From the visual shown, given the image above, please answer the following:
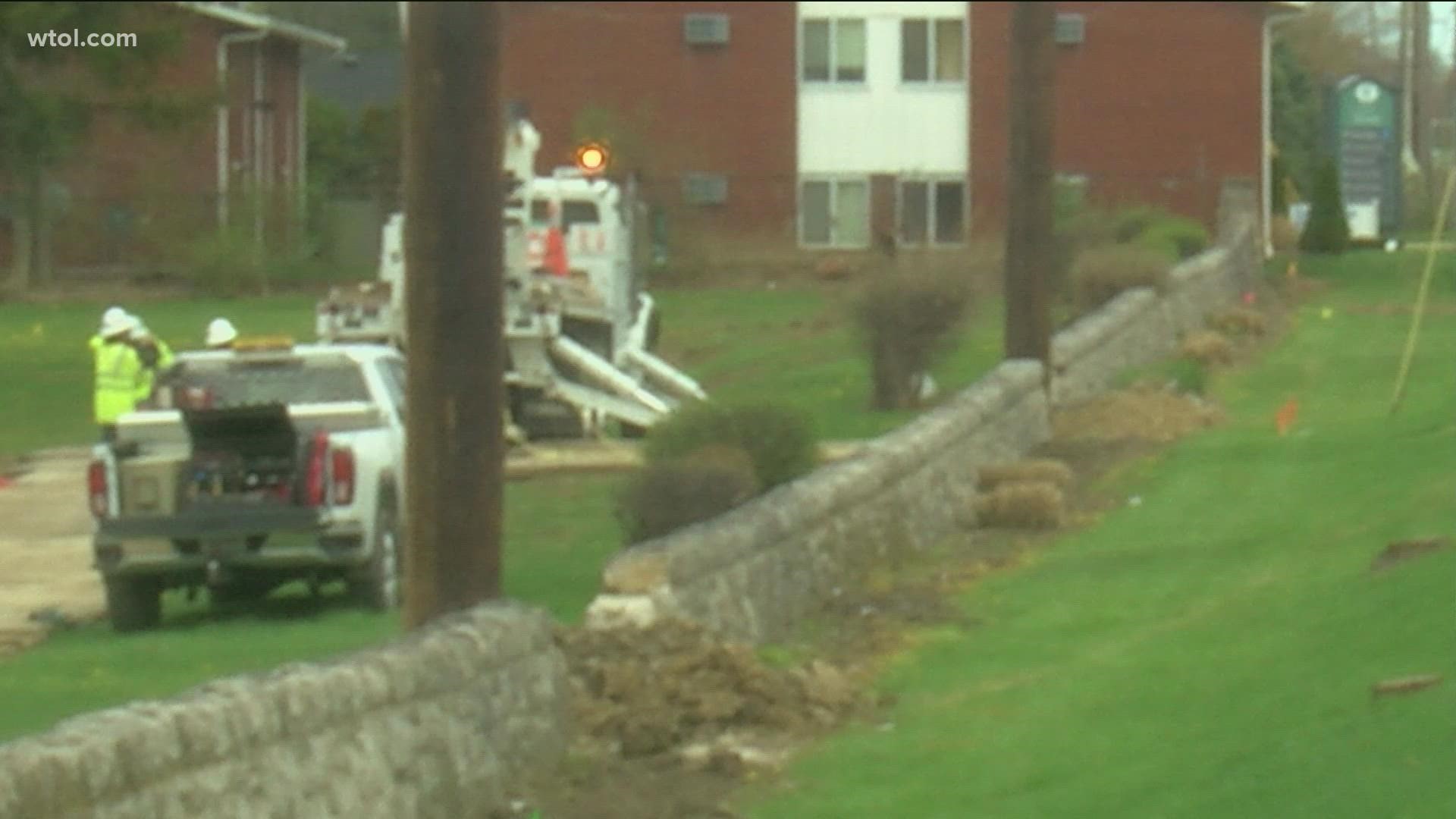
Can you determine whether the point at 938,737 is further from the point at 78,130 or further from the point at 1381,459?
the point at 1381,459

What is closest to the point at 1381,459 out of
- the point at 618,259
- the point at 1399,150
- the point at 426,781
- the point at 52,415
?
the point at 618,259

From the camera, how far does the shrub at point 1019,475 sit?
23.0m

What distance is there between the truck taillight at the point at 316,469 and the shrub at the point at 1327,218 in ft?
111

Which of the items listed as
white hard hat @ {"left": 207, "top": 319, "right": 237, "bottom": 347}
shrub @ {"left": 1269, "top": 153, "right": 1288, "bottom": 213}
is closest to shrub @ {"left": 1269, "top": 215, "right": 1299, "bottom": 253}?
shrub @ {"left": 1269, "top": 153, "right": 1288, "bottom": 213}

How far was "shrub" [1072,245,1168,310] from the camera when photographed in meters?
35.8

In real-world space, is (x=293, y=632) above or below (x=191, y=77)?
below

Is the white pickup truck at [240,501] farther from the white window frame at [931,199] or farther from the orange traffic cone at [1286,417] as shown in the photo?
the white window frame at [931,199]

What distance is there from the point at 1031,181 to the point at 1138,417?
266 cm

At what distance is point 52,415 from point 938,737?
4.87 meters

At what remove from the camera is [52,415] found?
1488 centimetres

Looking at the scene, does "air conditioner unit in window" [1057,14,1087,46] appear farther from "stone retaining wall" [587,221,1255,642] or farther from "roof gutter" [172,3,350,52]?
"stone retaining wall" [587,221,1255,642]

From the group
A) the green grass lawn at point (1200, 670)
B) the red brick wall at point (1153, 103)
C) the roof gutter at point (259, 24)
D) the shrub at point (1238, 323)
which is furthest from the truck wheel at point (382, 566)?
the red brick wall at point (1153, 103)

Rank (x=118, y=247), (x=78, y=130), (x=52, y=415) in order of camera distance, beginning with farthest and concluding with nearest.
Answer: (x=118, y=247)
(x=78, y=130)
(x=52, y=415)

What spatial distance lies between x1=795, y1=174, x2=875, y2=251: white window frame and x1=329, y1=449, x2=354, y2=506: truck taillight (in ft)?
118
